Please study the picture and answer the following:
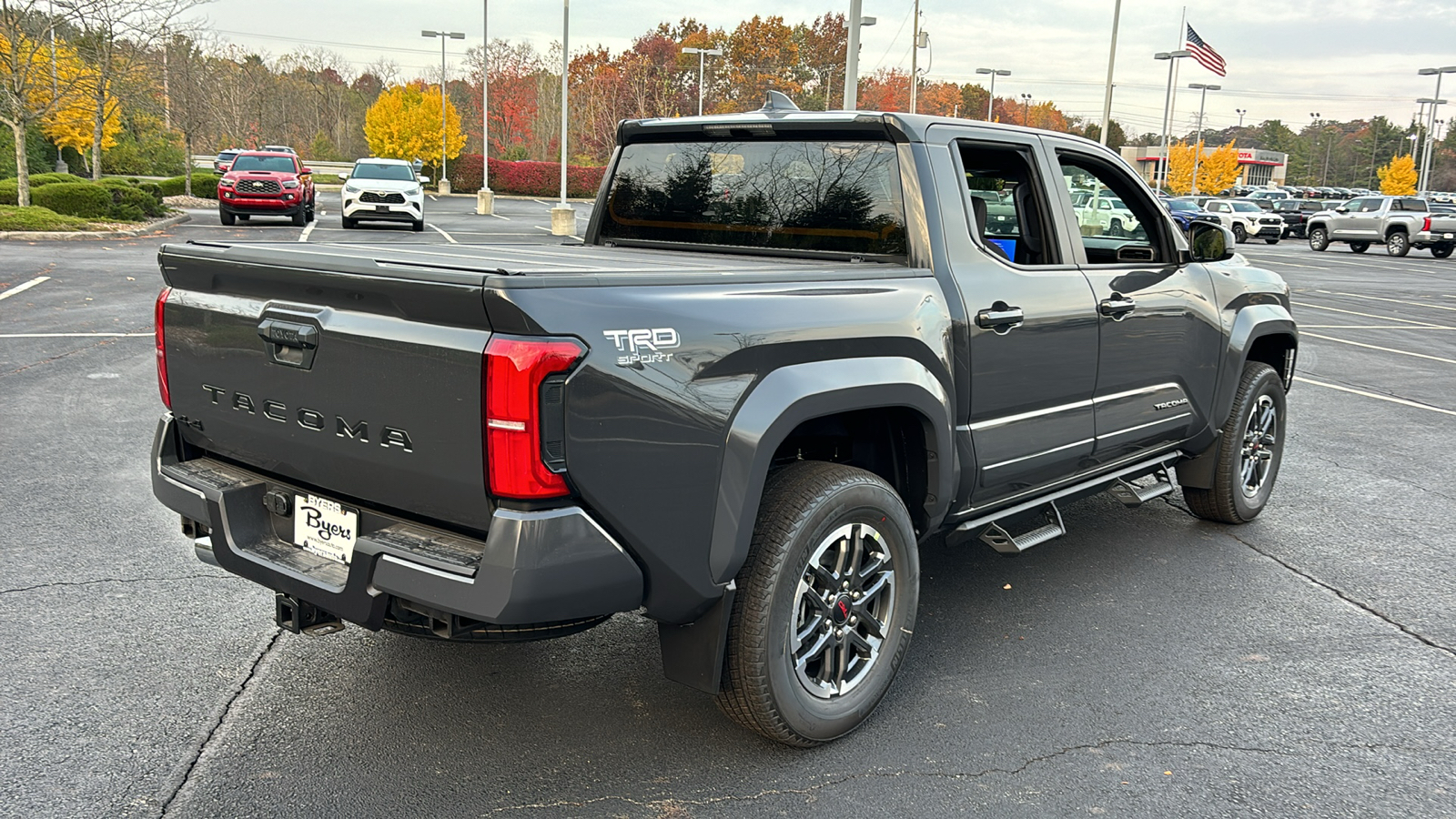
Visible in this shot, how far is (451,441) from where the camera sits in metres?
2.56

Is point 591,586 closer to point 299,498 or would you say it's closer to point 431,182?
point 299,498

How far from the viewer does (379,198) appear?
86.7 ft

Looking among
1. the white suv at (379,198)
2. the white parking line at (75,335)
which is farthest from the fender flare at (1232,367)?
the white suv at (379,198)

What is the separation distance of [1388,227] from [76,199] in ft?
119

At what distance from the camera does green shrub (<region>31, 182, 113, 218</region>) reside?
23.5 meters

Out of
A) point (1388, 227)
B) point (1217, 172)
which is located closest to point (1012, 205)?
point (1388, 227)

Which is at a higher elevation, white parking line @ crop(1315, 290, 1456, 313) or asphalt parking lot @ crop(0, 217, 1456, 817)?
white parking line @ crop(1315, 290, 1456, 313)

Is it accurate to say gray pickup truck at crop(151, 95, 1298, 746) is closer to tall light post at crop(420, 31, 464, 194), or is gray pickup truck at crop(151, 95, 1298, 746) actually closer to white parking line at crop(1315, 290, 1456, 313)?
white parking line at crop(1315, 290, 1456, 313)

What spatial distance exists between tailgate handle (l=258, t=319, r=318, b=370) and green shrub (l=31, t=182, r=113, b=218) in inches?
964

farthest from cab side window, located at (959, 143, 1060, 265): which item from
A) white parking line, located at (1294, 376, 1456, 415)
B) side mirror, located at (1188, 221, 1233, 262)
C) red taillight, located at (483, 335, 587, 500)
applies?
white parking line, located at (1294, 376, 1456, 415)

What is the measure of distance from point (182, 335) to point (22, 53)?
26368 millimetres

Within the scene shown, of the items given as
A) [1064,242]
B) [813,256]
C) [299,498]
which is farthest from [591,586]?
[1064,242]

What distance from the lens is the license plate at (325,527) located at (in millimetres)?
2916

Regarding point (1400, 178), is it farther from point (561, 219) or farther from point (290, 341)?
point (290, 341)
